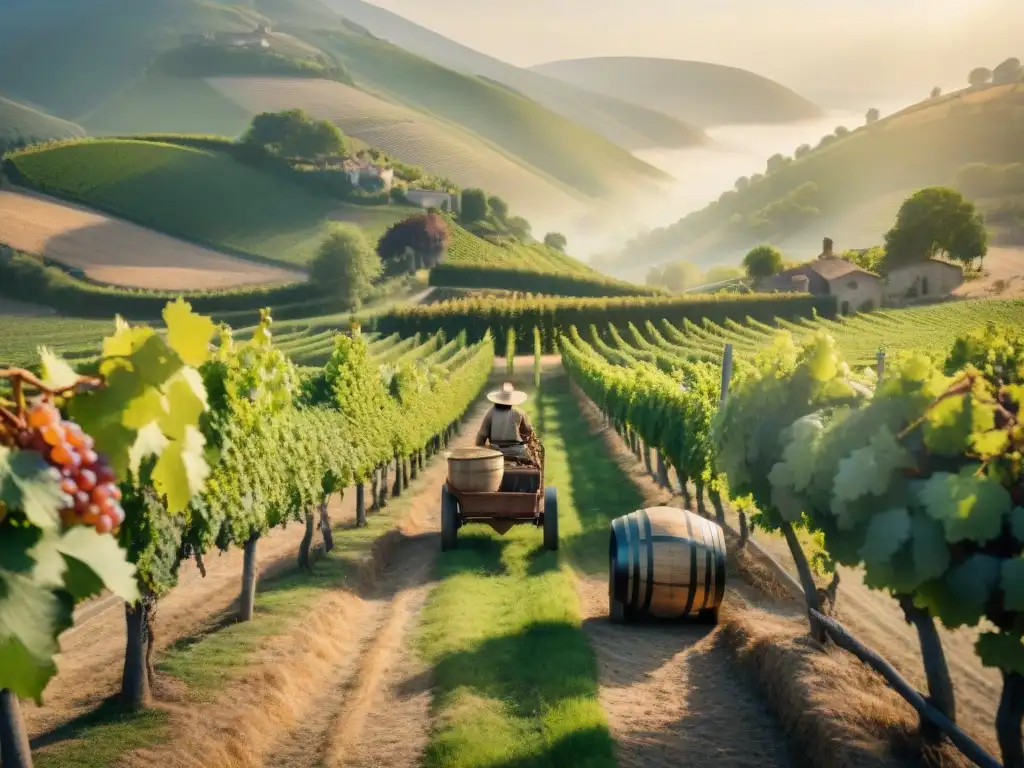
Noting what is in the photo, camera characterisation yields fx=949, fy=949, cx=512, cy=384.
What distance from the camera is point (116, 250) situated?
108812 mm

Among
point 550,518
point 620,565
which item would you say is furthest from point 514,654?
point 550,518

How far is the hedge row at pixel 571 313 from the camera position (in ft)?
266

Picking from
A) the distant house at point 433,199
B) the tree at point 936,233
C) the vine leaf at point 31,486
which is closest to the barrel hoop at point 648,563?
the vine leaf at point 31,486

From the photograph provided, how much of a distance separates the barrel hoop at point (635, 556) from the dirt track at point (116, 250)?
93350 millimetres

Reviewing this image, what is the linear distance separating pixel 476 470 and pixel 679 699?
5668 mm

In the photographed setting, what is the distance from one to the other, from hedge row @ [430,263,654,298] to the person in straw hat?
97.1m

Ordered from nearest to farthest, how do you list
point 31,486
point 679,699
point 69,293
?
point 31,486 < point 679,699 < point 69,293

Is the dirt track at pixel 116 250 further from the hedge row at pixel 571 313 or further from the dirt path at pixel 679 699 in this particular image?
the dirt path at pixel 679 699

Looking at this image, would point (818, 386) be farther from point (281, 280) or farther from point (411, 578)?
point (281, 280)

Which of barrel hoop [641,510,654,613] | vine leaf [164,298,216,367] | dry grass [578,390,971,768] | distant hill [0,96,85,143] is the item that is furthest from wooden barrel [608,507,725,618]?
distant hill [0,96,85,143]

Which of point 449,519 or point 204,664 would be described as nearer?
point 204,664

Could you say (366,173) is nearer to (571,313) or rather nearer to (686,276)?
(686,276)

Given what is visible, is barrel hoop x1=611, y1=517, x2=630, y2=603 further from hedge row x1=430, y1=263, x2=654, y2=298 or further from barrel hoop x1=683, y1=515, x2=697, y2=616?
hedge row x1=430, y1=263, x2=654, y2=298

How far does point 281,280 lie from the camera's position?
10944cm
